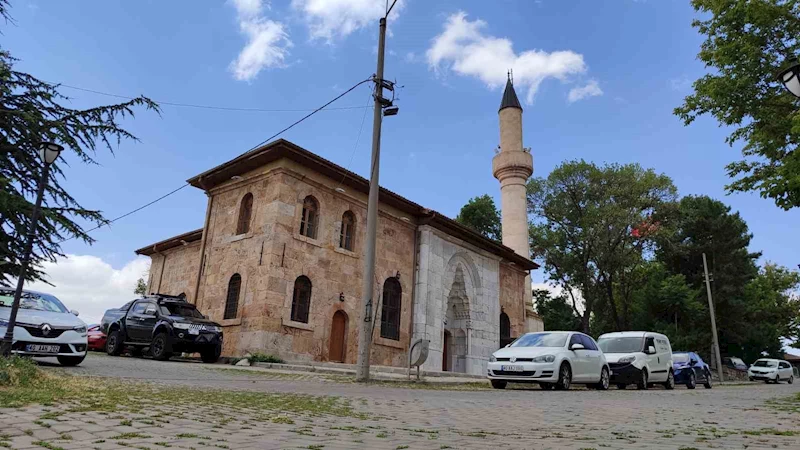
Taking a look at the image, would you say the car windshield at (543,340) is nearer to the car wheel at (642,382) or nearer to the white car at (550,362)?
the white car at (550,362)

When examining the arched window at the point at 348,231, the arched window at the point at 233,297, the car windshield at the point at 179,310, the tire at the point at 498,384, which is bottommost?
the tire at the point at 498,384

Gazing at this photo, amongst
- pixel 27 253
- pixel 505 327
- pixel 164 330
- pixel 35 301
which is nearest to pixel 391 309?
pixel 505 327

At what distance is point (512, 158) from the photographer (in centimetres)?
3117

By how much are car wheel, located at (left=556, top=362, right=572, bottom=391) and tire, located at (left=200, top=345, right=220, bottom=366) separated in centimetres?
920

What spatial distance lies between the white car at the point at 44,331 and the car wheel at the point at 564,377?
32.7 ft

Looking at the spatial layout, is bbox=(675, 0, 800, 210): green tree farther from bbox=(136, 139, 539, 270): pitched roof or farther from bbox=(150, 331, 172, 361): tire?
bbox=(150, 331, 172, 361): tire

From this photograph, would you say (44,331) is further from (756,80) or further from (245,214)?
(756,80)

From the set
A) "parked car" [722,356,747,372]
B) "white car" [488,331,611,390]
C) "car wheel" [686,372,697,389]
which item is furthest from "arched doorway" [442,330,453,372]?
"parked car" [722,356,747,372]

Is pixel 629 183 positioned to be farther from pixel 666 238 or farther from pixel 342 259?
pixel 342 259

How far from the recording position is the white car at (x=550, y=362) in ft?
40.3

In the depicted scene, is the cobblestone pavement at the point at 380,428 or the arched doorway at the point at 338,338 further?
the arched doorway at the point at 338,338

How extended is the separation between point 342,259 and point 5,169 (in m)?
10.5

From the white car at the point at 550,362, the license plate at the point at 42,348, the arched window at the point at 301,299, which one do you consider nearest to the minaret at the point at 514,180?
the arched window at the point at 301,299

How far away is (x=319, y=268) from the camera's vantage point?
62.0ft
